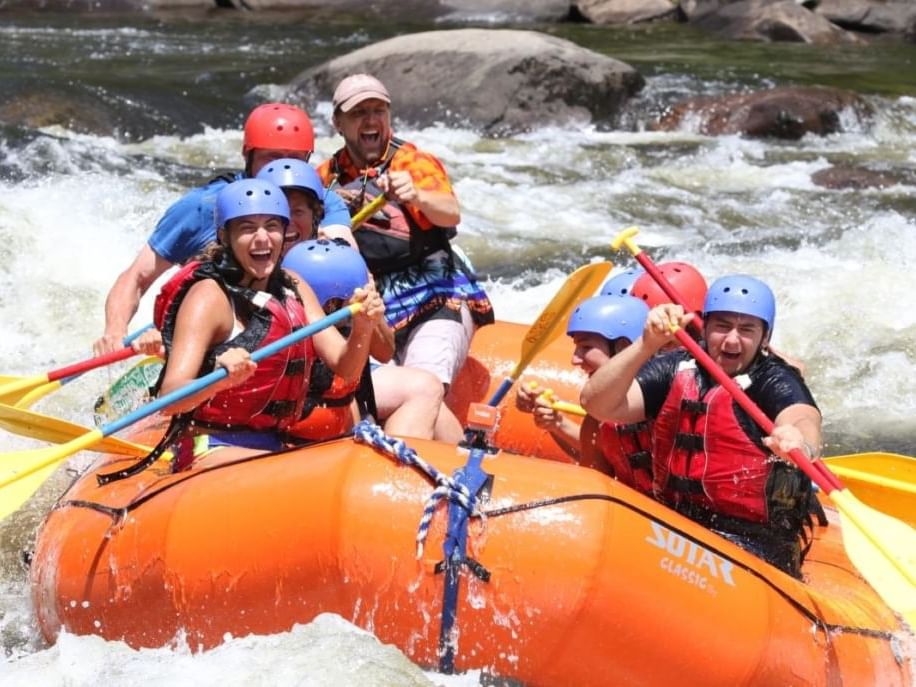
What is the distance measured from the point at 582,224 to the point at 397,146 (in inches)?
181

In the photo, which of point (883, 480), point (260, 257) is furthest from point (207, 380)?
point (883, 480)

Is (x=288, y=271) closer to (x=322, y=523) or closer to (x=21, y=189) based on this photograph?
(x=322, y=523)

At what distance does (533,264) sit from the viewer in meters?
8.40

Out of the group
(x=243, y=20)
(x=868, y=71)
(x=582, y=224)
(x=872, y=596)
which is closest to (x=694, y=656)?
(x=872, y=596)

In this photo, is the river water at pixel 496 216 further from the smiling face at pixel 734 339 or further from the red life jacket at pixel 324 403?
the smiling face at pixel 734 339

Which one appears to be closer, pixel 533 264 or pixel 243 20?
pixel 533 264

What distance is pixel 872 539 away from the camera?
11.1 ft

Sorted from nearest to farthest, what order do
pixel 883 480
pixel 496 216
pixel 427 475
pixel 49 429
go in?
pixel 427 475, pixel 883 480, pixel 49 429, pixel 496 216

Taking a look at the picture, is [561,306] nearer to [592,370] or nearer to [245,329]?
[592,370]

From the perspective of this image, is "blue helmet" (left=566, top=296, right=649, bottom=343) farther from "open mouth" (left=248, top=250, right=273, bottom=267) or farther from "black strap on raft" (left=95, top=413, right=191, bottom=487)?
"black strap on raft" (left=95, top=413, right=191, bottom=487)

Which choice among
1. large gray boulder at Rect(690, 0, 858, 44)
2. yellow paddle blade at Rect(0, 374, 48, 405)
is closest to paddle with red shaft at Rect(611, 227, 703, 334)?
yellow paddle blade at Rect(0, 374, 48, 405)

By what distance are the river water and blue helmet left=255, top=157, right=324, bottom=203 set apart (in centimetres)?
146

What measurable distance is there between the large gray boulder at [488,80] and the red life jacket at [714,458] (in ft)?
27.0

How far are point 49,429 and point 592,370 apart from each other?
158 centimetres
